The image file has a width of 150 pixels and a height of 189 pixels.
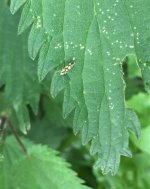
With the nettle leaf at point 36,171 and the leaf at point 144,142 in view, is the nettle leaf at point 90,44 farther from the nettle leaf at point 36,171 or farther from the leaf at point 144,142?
the leaf at point 144,142

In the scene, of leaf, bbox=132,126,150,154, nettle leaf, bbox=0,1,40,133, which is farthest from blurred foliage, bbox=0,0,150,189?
nettle leaf, bbox=0,1,40,133

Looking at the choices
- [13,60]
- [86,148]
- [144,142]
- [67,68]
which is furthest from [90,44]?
[86,148]

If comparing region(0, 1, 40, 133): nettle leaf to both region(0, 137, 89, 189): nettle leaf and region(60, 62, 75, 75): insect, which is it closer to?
region(0, 137, 89, 189): nettle leaf

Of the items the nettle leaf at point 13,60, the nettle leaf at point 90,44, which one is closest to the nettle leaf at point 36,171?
the nettle leaf at point 13,60

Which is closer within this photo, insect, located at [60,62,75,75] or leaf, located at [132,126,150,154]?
insect, located at [60,62,75,75]

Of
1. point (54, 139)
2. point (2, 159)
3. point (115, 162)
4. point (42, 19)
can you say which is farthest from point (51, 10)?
point (54, 139)

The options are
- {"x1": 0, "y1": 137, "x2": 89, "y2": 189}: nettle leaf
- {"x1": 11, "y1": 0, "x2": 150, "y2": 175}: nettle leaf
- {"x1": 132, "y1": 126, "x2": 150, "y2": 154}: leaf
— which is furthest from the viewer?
{"x1": 132, "y1": 126, "x2": 150, "y2": 154}: leaf

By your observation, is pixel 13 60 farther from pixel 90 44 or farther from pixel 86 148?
pixel 86 148
